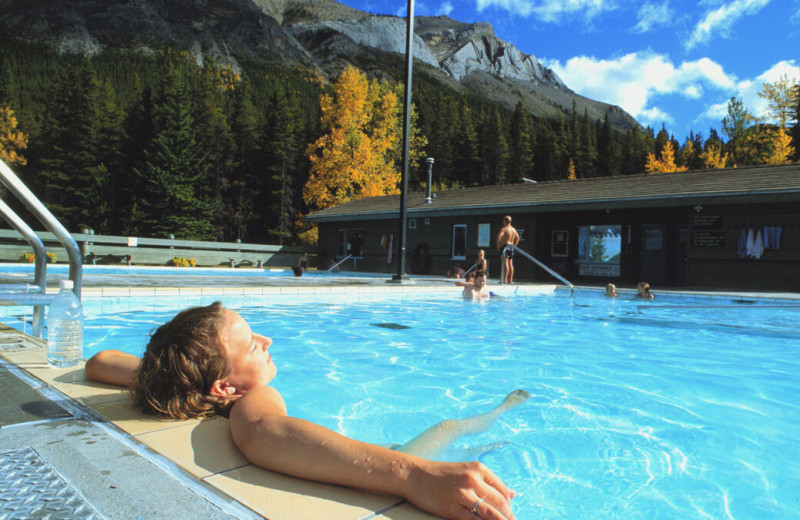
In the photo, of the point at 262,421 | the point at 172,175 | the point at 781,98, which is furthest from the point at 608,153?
the point at 262,421

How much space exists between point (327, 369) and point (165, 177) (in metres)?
25.9

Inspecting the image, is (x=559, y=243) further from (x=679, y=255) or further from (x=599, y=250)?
(x=679, y=255)

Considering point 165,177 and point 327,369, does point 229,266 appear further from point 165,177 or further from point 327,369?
point 327,369

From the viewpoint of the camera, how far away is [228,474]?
125 centimetres

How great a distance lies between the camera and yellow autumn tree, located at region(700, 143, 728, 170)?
37.5m

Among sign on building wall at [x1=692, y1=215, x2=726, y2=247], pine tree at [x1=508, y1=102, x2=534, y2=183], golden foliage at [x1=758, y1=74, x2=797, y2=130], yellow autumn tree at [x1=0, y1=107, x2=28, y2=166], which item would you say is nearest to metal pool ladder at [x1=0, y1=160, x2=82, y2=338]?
sign on building wall at [x1=692, y1=215, x2=726, y2=247]

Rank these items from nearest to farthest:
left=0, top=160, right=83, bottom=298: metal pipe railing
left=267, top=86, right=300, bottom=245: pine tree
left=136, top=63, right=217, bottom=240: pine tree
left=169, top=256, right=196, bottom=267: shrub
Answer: left=0, top=160, right=83, bottom=298: metal pipe railing
left=169, top=256, right=196, bottom=267: shrub
left=136, top=63, right=217, bottom=240: pine tree
left=267, top=86, right=300, bottom=245: pine tree

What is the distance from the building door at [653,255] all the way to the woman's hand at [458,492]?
50.0 ft

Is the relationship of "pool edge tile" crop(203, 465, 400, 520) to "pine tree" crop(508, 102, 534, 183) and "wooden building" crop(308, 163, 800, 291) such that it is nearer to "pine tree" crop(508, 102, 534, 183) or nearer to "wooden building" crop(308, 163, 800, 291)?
"wooden building" crop(308, 163, 800, 291)

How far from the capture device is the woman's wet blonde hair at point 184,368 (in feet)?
5.52

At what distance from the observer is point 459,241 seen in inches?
Result: 701

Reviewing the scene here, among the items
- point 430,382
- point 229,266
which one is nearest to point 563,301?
point 430,382

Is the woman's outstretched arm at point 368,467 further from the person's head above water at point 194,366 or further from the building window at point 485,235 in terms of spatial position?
the building window at point 485,235

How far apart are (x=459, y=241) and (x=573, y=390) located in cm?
1423
